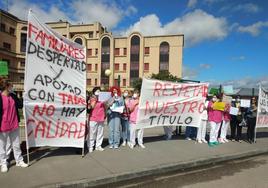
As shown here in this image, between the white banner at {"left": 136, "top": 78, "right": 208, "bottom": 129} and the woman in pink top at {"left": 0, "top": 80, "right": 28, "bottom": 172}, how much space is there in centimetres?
346

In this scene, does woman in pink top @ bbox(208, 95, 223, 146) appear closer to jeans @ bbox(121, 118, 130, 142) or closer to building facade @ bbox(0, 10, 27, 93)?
jeans @ bbox(121, 118, 130, 142)

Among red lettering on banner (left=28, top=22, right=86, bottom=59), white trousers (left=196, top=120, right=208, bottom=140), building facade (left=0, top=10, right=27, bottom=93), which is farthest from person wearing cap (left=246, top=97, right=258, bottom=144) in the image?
building facade (left=0, top=10, right=27, bottom=93)

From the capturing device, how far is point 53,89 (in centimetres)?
650

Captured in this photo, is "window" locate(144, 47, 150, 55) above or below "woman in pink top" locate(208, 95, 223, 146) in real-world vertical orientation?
above

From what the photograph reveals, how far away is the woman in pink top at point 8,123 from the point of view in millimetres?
5699

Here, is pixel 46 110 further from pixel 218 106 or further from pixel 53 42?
pixel 218 106

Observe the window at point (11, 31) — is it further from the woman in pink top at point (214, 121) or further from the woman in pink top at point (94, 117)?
the woman in pink top at point (214, 121)

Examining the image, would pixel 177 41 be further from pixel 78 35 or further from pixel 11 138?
pixel 11 138

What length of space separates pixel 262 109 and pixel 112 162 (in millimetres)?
6420

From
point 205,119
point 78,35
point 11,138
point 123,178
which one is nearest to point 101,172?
point 123,178

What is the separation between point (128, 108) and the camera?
848 centimetres

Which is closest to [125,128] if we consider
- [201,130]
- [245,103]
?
[201,130]

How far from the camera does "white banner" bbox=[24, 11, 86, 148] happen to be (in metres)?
6.12

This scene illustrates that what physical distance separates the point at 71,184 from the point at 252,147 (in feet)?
21.3
